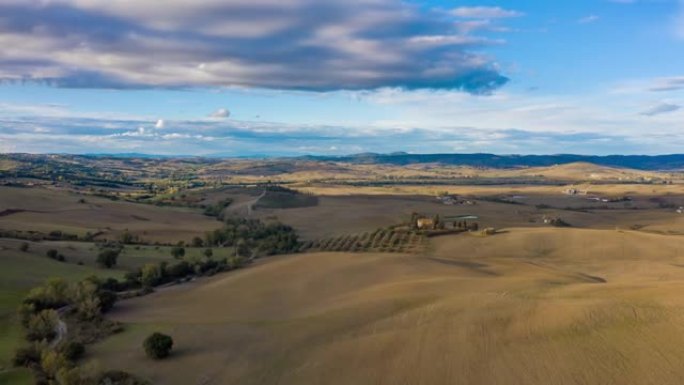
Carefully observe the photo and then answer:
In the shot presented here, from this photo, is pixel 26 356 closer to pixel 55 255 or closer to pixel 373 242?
pixel 55 255

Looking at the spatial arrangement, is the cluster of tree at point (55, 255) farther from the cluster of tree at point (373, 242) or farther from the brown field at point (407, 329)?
the cluster of tree at point (373, 242)

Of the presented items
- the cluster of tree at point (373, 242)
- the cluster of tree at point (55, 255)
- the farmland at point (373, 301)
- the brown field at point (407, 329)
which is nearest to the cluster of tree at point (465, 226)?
the farmland at point (373, 301)

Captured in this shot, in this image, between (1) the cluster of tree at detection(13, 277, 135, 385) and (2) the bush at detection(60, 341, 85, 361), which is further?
(2) the bush at detection(60, 341, 85, 361)

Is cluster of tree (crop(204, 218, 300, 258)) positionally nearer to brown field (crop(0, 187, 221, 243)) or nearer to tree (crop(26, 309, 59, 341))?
brown field (crop(0, 187, 221, 243))

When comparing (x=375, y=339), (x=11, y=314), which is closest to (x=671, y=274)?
(x=375, y=339)

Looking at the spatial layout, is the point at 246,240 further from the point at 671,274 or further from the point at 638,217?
the point at 638,217

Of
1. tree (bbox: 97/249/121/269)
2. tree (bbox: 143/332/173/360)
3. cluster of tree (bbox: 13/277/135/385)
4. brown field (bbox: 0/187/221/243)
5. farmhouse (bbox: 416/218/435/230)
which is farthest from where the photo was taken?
brown field (bbox: 0/187/221/243)

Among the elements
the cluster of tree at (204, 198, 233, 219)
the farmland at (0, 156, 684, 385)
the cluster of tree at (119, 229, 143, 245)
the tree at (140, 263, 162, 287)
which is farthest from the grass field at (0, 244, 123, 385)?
the cluster of tree at (204, 198, 233, 219)
